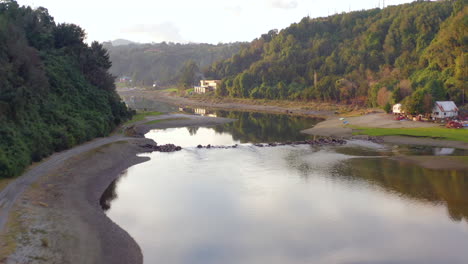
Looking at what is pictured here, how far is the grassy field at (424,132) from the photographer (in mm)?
59794

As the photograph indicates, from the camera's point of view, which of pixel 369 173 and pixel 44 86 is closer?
pixel 369 173

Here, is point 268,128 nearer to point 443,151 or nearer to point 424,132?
point 424,132

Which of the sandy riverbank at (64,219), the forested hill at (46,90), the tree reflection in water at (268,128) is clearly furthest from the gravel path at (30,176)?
the tree reflection in water at (268,128)

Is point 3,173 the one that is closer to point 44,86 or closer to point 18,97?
point 18,97

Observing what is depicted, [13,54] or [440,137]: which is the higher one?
[13,54]

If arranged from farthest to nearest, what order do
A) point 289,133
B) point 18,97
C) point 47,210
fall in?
point 289,133
point 18,97
point 47,210

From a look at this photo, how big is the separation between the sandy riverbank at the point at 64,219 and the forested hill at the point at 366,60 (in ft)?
195

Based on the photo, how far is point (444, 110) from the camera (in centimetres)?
7362

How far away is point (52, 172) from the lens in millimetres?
38844

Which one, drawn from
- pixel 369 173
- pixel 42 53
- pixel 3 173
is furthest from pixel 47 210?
pixel 42 53

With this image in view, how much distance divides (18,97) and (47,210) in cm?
1791

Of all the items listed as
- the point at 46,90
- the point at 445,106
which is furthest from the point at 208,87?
the point at 46,90

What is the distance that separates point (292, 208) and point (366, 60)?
115467 millimetres

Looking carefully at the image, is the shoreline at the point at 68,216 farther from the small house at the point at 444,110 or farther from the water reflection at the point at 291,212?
the small house at the point at 444,110
